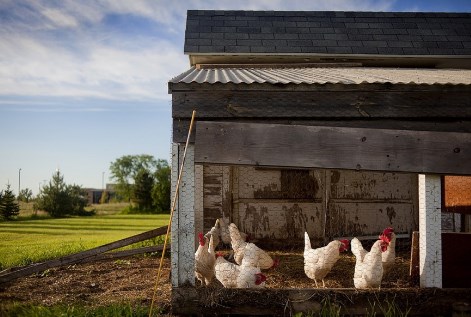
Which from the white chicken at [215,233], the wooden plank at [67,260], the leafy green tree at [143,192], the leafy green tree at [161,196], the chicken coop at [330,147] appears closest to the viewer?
the chicken coop at [330,147]

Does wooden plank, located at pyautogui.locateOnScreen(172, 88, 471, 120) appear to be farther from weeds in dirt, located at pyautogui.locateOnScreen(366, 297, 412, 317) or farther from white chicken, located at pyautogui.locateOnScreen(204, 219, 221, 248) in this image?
white chicken, located at pyautogui.locateOnScreen(204, 219, 221, 248)

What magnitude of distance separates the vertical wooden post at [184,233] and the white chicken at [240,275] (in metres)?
0.60

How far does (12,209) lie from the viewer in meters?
15.7

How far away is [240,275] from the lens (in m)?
4.74

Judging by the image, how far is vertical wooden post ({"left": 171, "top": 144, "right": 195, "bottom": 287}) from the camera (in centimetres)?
448

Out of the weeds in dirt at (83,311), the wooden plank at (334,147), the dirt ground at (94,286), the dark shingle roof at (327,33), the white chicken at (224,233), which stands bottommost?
the dirt ground at (94,286)

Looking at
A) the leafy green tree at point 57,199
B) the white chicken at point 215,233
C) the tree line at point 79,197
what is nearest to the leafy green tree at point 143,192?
the tree line at point 79,197

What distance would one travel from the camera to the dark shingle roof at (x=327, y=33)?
10316 millimetres

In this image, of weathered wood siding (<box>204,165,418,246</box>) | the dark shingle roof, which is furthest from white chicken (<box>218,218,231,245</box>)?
the dark shingle roof

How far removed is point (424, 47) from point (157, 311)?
947cm

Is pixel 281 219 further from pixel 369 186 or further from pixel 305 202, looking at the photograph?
pixel 369 186

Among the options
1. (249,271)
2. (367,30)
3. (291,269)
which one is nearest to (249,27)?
(367,30)

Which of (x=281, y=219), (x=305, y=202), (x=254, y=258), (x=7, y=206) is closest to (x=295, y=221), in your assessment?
(x=281, y=219)

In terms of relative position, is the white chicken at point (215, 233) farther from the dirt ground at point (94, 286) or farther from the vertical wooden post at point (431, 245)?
the vertical wooden post at point (431, 245)
